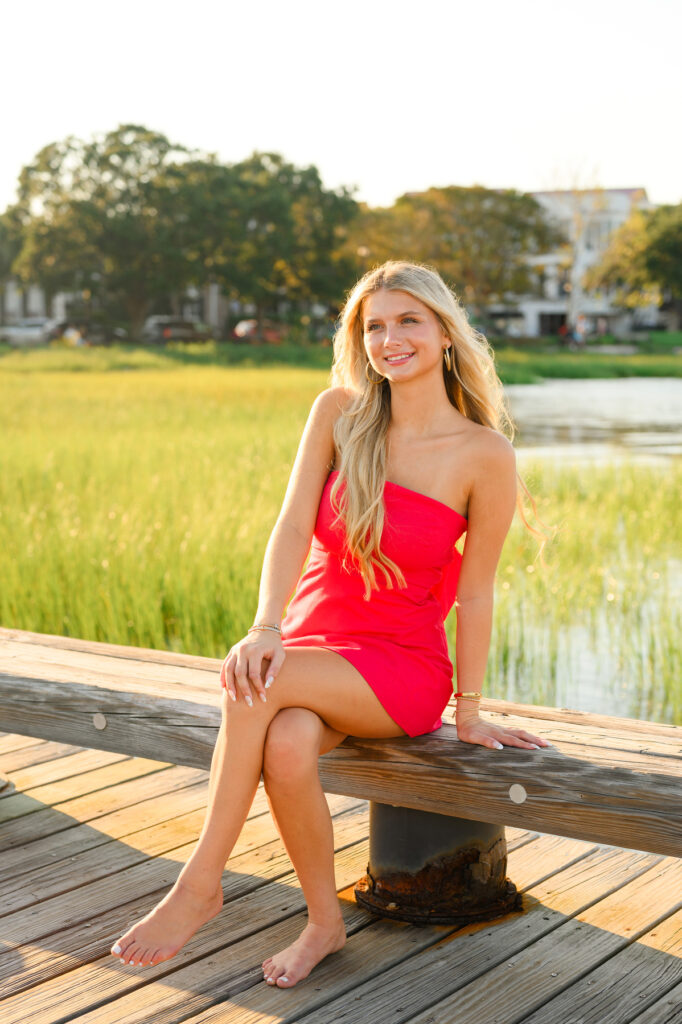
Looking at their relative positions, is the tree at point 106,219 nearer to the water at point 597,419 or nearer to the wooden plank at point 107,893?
the water at point 597,419

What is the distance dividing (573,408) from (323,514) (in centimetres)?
1675

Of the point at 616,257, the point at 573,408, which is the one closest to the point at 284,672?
the point at 573,408

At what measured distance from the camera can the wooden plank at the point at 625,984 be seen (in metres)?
2.02

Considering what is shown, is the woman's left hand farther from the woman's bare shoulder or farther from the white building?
the white building

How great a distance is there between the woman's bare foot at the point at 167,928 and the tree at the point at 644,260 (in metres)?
40.8

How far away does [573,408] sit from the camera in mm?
18656

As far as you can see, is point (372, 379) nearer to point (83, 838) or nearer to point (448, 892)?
point (448, 892)

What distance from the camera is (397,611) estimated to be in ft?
7.46

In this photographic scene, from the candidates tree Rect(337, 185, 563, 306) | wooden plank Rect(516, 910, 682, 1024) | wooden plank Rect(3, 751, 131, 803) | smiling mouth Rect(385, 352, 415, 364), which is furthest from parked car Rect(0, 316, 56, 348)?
wooden plank Rect(516, 910, 682, 1024)

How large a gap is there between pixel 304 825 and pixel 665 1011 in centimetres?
68

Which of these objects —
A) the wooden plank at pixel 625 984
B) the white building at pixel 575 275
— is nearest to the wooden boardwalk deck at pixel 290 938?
the wooden plank at pixel 625 984

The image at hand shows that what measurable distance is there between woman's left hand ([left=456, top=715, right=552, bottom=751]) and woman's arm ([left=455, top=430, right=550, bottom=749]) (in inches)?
3.3

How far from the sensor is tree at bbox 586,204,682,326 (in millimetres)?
40750

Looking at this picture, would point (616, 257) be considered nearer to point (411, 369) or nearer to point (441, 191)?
point (441, 191)
